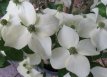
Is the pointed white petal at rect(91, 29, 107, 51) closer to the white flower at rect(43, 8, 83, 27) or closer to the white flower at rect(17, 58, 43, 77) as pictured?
the white flower at rect(43, 8, 83, 27)

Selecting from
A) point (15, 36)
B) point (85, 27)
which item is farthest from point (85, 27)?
point (15, 36)

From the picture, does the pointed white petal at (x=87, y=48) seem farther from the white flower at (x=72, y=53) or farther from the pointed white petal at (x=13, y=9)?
the pointed white petal at (x=13, y=9)

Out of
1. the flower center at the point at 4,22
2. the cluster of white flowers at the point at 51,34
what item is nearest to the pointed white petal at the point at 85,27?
the cluster of white flowers at the point at 51,34

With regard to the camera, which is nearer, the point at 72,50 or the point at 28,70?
the point at 72,50

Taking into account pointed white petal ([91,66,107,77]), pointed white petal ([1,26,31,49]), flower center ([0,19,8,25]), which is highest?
flower center ([0,19,8,25])

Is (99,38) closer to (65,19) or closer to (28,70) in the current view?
(65,19)

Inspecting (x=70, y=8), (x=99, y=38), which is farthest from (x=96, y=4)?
(x=99, y=38)

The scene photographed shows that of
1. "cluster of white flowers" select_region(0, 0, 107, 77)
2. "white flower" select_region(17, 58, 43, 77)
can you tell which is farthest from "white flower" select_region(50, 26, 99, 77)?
"white flower" select_region(17, 58, 43, 77)
